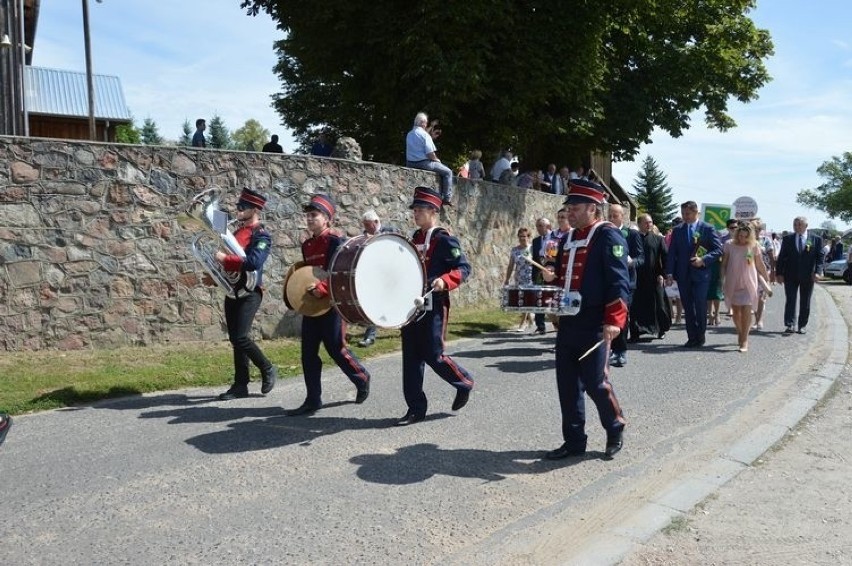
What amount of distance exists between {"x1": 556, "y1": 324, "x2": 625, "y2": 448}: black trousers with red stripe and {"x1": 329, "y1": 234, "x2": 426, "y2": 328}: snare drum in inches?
47.9

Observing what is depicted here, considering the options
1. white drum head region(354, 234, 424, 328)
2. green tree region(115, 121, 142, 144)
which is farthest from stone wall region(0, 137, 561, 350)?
green tree region(115, 121, 142, 144)

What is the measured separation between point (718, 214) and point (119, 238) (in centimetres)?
1406

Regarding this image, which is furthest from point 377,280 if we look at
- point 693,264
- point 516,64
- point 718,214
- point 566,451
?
point 718,214

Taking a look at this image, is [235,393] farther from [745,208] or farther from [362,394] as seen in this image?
[745,208]

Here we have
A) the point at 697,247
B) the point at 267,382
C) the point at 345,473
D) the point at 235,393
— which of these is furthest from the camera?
the point at 697,247

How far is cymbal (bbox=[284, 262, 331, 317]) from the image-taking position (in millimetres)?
6844

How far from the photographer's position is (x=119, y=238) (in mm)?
10086

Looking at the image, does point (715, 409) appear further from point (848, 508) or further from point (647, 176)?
point (647, 176)

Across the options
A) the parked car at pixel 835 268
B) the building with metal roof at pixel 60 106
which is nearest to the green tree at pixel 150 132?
the building with metal roof at pixel 60 106

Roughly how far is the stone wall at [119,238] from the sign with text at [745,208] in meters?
11.1

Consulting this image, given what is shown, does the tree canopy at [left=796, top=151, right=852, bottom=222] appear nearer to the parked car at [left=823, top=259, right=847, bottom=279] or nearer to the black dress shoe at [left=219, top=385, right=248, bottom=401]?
the parked car at [left=823, top=259, right=847, bottom=279]

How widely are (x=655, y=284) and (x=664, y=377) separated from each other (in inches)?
140

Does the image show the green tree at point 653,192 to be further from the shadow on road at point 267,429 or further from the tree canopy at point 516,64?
the shadow on road at point 267,429

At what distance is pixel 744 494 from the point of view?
510 cm
